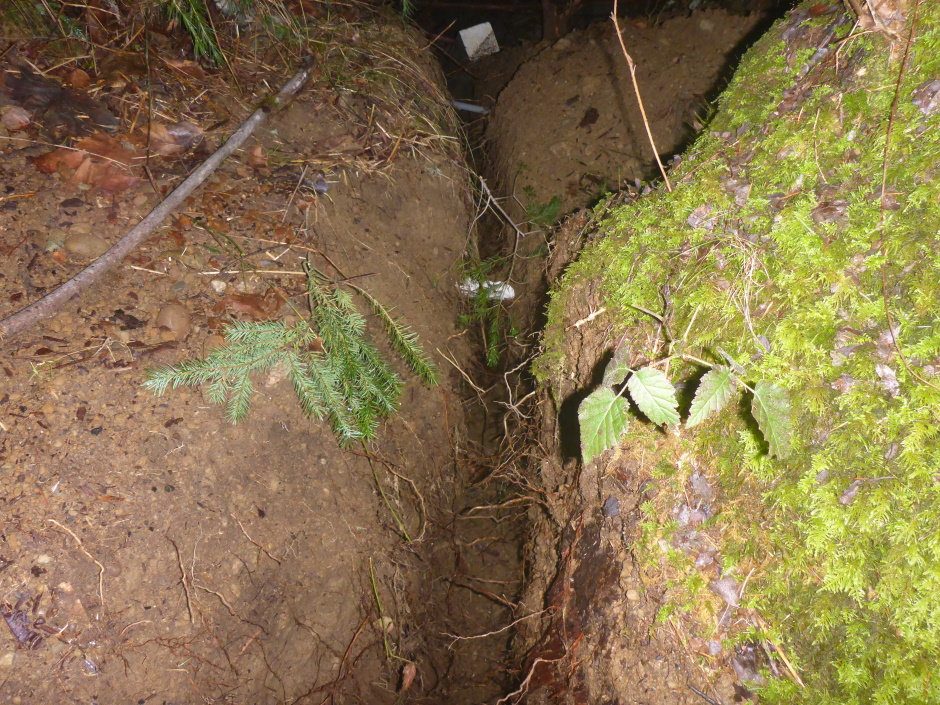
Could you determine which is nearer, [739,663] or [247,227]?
[739,663]

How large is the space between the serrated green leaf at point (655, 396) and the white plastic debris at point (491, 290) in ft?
6.34

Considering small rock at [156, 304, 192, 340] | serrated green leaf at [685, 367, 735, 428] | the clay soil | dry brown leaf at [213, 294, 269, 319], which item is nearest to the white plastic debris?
the clay soil

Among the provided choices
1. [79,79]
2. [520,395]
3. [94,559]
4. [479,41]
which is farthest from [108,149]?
[479,41]

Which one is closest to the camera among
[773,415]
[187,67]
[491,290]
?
[773,415]

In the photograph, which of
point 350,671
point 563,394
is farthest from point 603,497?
point 350,671

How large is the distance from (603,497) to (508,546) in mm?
1263

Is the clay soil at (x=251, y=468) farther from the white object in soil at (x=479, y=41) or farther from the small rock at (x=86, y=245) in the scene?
the white object in soil at (x=479, y=41)

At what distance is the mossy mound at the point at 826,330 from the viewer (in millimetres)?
1143

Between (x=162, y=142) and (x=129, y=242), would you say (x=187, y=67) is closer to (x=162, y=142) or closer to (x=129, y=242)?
(x=162, y=142)

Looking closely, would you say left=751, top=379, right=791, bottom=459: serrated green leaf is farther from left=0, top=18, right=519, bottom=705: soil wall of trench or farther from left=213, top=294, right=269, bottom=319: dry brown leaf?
left=213, top=294, right=269, bottom=319: dry brown leaf

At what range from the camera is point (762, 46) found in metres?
1.89

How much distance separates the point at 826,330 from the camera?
134 cm

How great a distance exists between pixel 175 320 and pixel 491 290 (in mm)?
1891

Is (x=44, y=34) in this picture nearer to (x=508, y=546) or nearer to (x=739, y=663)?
(x=508, y=546)
